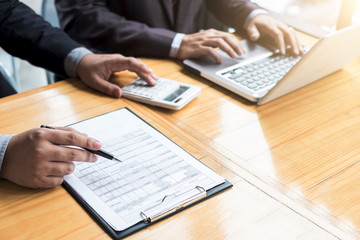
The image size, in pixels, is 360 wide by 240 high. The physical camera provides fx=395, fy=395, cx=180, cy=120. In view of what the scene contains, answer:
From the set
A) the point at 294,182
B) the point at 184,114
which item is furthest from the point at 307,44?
the point at 294,182

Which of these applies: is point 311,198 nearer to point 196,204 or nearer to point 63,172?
point 196,204

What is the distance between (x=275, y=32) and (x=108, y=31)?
1.79ft

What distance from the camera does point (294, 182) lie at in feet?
2.41

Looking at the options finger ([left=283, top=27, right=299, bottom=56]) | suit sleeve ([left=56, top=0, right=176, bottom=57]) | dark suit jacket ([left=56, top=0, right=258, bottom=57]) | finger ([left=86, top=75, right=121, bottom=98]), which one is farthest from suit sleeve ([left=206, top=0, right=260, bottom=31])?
finger ([left=86, top=75, right=121, bottom=98])

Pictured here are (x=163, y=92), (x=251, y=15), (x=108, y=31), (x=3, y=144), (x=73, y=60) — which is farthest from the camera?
(x=251, y=15)

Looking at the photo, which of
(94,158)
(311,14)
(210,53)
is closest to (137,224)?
(94,158)

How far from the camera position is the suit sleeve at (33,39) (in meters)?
1.13

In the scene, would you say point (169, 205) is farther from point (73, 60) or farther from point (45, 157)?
point (73, 60)

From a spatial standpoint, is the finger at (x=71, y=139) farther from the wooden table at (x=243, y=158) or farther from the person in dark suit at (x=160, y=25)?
the person in dark suit at (x=160, y=25)

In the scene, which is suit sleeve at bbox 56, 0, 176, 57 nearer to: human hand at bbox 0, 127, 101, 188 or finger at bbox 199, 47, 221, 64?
finger at bbox 199, 47, 221, 64

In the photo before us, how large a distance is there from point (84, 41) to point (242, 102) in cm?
66

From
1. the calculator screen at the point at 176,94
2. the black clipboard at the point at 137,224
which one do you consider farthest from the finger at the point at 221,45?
the black clipboard at the point at 137,224

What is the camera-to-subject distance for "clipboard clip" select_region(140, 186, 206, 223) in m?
0.63

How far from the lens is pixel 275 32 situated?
127cm
